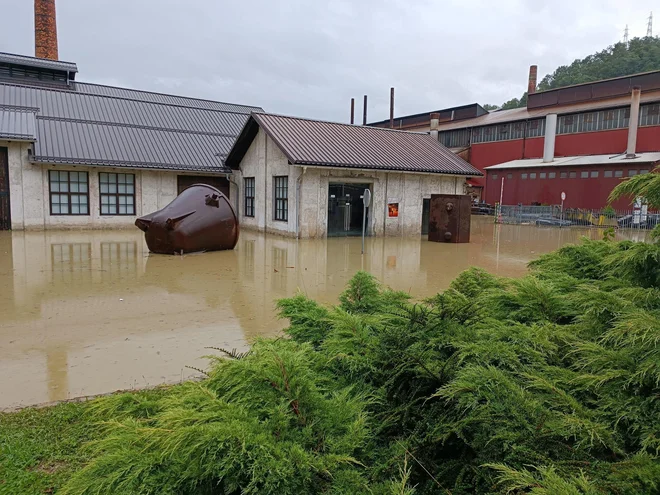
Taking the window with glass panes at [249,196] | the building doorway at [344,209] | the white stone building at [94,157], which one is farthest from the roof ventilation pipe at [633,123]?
the white stone building at [94,157]

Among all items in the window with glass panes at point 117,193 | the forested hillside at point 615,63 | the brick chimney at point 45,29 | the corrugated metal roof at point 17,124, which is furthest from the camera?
the forested hillside at point 615,63

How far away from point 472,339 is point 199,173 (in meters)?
21.7

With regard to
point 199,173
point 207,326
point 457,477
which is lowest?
point 207,326

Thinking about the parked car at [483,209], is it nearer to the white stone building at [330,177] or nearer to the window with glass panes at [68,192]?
the white stone building at [330,177]

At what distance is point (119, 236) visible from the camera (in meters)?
18.4

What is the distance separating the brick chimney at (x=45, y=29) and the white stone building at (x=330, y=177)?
2092 cm

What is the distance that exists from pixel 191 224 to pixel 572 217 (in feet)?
79.1

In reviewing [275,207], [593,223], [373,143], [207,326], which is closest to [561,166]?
[593,223]

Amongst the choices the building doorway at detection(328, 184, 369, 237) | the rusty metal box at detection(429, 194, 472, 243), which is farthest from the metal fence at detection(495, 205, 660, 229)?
the building doorway at detection(328, 184, 369, 237)

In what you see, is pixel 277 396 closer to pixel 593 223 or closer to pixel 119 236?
pixel 119 236

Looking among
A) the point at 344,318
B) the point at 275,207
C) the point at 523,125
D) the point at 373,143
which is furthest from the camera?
the point at 523,125

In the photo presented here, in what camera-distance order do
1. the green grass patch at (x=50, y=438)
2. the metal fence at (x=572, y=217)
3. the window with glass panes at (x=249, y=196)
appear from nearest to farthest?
the green grass patch at (x=50, y=438)
the window with glass panes at (x=249, y=196)
the metal fence at (x=572, y=217)

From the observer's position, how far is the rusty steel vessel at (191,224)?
13.1m

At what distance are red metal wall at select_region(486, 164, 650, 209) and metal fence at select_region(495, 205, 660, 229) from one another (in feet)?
3.62
